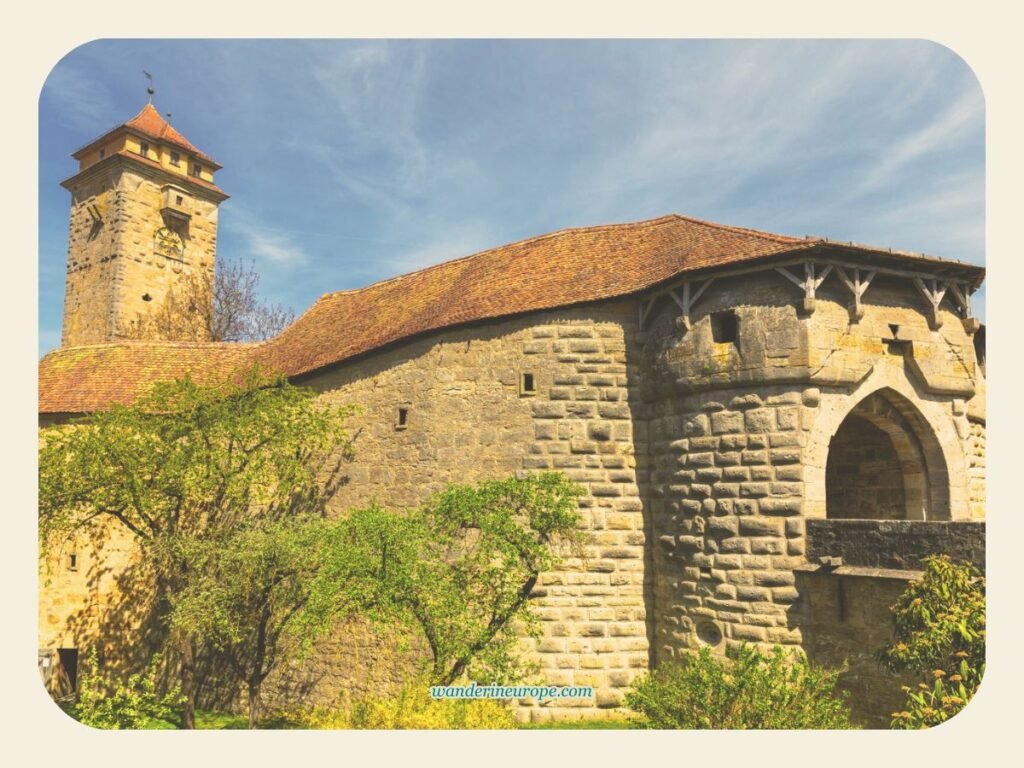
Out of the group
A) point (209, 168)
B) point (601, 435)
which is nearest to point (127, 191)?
point (209, 168)

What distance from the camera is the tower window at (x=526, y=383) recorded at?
11.6 meters

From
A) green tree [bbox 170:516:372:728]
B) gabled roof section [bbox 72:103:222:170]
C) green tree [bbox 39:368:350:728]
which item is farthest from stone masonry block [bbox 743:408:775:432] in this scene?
gabled roof section [bbox 72:103:222:170]

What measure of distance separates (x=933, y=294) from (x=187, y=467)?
11.5m

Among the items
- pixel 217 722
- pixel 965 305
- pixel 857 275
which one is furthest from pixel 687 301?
pixel 217 722

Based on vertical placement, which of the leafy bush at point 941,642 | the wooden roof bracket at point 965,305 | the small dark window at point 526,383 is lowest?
the leafy bush at point 941,642

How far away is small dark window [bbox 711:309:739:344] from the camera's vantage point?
33.5 ft

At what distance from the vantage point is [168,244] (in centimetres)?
2352

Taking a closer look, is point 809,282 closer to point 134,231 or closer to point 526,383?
point 526,383

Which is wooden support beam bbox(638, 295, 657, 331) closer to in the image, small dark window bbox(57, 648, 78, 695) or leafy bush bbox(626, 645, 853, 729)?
leafy bush bbox(626, 645, 853, 729)

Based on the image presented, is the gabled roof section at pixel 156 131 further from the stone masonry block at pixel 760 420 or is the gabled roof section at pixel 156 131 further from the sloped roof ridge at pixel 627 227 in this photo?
the stone masonry block at pixel 760 420

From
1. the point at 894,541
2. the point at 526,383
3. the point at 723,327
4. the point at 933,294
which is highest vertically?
the point at 933,294

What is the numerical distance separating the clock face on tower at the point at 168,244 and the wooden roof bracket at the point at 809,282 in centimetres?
2054

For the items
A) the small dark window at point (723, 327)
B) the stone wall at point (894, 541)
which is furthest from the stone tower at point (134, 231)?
the stone wall at point (894, 541)

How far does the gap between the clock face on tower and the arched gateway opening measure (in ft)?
68.1
